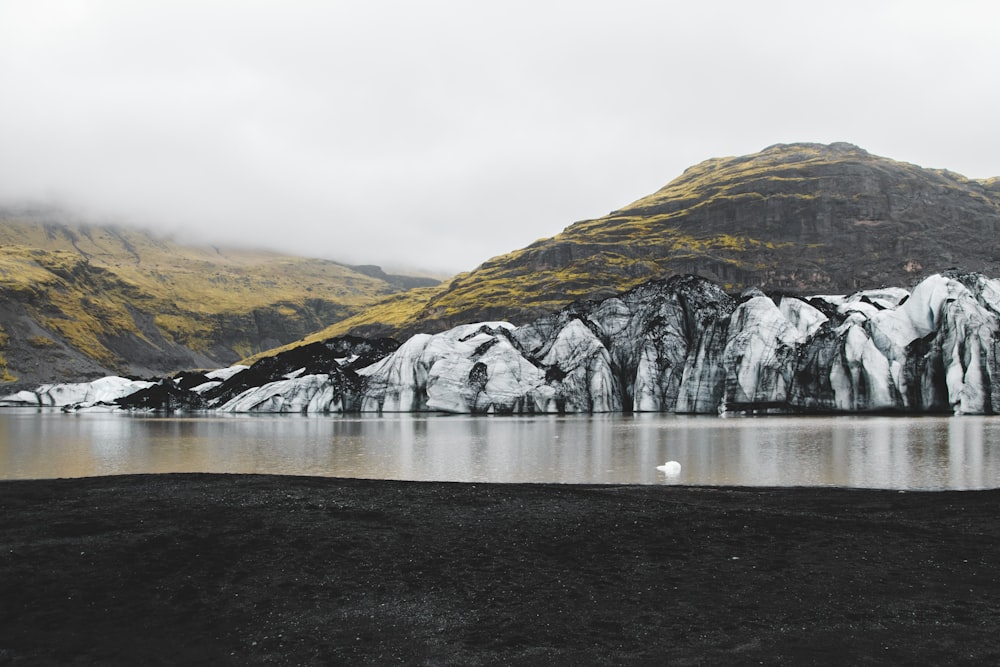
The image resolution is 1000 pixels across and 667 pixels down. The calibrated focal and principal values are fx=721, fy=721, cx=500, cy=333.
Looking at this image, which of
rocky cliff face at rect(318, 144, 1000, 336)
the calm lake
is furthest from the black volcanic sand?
rocky cliff face at rect(318, 144, 1000, 336)

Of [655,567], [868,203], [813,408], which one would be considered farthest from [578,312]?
[868,203]

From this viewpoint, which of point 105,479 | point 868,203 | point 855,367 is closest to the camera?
point 105,479

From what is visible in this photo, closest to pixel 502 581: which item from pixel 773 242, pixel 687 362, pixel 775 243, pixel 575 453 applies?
pixel 575 453

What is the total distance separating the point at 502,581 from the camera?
36.3 feet

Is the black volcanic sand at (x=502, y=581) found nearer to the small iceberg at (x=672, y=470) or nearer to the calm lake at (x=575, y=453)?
the small iceberg at (x=672, y=470)

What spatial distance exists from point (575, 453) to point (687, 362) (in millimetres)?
37473

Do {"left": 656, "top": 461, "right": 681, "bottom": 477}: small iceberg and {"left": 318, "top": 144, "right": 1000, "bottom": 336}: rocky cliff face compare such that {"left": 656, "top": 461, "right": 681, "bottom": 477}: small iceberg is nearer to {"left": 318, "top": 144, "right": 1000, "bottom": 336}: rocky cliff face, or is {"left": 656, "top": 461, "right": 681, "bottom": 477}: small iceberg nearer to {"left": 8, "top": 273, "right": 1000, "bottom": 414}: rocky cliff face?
{"left": 8, "top": 273, "right": 1000, "bottom": 414}: rocky cliff face

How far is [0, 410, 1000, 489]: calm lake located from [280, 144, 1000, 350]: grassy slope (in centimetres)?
9223

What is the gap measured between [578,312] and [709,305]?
14.3m

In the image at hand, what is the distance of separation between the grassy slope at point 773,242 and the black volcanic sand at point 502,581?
392 feet

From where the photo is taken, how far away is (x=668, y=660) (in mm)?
7730

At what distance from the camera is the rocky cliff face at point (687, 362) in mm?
56125

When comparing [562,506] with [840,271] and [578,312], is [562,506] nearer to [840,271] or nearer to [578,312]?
[578,312]

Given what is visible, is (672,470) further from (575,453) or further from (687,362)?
(687,362)
